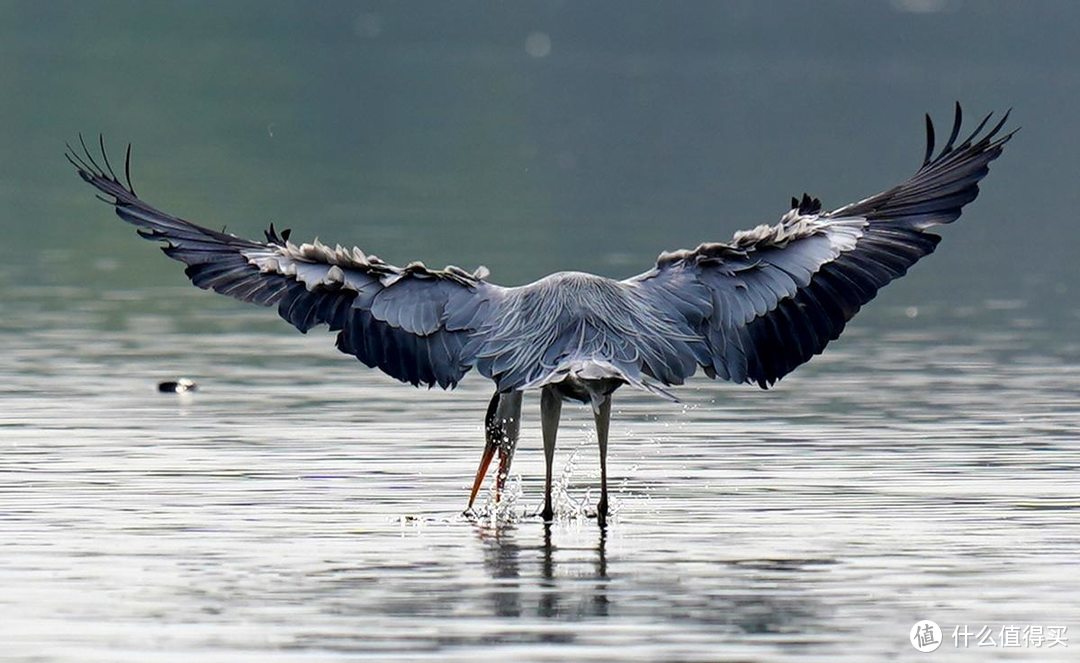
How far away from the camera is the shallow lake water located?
13.4 m

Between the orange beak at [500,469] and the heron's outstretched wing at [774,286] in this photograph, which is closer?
the heron's outstretched wing at [774,286]

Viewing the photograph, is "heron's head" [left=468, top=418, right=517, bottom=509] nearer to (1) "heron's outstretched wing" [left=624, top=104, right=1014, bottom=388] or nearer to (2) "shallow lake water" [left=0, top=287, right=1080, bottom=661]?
(2) "shallow lake water" [left=0, top=287, right=1080, bottom=661]

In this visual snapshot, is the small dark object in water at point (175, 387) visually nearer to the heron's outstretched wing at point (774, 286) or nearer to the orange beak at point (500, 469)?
the orange beak at point (500, 469)

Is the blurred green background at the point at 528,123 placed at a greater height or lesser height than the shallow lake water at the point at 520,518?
greater

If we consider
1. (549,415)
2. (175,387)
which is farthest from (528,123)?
(549,415)

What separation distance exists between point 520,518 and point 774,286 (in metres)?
2.04

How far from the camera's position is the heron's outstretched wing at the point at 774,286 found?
16922 mm

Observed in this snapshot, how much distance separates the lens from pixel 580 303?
1656 cm

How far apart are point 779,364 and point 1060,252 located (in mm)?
24625

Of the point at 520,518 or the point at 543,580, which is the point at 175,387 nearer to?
the point at 520,518

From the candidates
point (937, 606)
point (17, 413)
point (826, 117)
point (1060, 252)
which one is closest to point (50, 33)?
point (826, 117)

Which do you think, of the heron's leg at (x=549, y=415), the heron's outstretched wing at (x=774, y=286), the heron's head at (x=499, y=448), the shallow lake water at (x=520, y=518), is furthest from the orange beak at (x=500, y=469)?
the heron's outstretched wing at (x=774, y=286)

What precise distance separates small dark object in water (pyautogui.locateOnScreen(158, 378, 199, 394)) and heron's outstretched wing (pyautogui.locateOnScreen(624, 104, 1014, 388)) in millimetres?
7154

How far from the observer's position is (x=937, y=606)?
Answer: 1398 centimetres
